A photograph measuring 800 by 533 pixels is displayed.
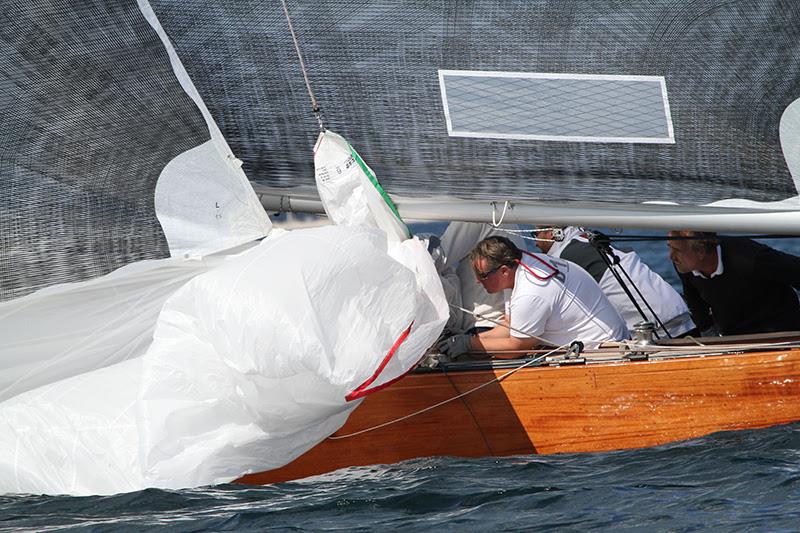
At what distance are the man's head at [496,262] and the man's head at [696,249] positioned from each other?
0.61m

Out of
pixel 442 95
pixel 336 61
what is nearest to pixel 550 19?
pixel 442 95

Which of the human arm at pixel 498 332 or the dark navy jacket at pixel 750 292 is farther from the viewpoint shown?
the dark navy jacket at pixel 750 292

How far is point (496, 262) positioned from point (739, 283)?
89cm

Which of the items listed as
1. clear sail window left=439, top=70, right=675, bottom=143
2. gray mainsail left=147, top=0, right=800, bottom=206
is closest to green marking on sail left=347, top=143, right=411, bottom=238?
gray mainsail left=147, top=0, right=800, bottom=206

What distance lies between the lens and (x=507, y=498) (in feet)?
11.4

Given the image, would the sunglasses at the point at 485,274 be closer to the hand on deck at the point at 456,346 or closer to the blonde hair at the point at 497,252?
the blonde hair at the point at 497,252

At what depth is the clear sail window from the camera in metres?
4.09

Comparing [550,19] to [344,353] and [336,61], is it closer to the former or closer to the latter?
[336,61]

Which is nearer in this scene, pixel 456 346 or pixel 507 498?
pixel 507 498

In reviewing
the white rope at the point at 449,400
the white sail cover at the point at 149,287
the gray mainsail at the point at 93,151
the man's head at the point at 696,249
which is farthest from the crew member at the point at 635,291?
the gray mainsail at the point at 93,151

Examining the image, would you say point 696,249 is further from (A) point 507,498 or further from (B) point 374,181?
(A) point 507,498

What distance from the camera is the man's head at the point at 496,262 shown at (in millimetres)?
4211

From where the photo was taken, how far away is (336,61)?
4180mm

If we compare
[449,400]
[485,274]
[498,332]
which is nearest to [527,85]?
[485,274]
